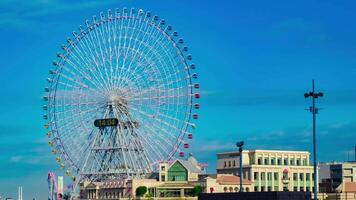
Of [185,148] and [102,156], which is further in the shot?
[102,156]

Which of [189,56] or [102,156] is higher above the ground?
[189,56]

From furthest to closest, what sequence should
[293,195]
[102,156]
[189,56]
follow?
[102,156] < [189,56] < [293,195]

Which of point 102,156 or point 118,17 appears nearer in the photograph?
point 118,17

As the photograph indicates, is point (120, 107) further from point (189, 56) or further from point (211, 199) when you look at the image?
point (211, 199)

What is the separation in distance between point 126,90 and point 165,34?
54.5ft

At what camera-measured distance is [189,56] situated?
17362 centimetres

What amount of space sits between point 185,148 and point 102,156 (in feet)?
92.9

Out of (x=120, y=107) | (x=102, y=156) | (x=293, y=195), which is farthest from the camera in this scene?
(x=102, y=156)

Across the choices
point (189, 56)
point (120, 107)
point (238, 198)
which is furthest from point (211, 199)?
point (120, 107)

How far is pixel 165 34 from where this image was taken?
570 ft

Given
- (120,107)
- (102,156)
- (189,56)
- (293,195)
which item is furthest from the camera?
(102,156)

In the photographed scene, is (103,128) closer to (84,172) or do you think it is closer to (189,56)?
(84,172)

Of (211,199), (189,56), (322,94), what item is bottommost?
(211,199)

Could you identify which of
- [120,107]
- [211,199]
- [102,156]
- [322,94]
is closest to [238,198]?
[211,199]
